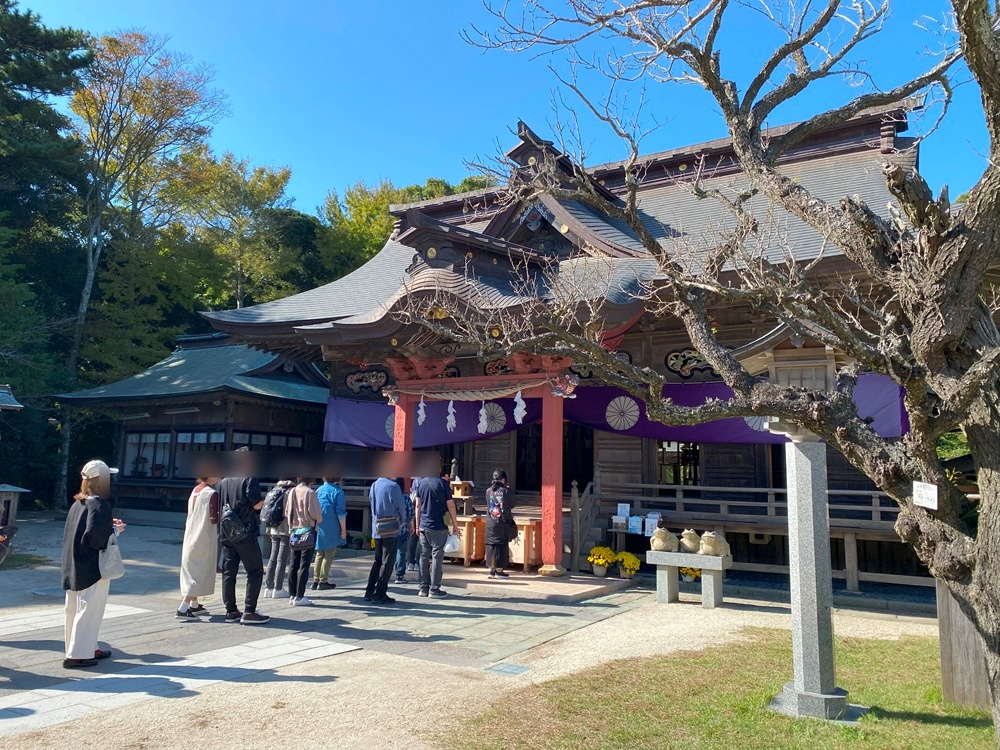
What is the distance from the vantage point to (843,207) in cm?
395

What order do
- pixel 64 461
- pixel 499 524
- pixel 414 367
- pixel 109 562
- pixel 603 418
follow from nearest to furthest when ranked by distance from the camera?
1. pixel 109 562
2. pixel 499 524
3. pixel 414 367
4. pixel 603 418
5. pixel 64 461

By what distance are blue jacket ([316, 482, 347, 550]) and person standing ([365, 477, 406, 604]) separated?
0.70 meters

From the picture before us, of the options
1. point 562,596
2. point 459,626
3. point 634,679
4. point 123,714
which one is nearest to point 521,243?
point 562,596

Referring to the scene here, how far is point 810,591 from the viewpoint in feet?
16.5

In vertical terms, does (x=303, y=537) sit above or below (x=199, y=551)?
above

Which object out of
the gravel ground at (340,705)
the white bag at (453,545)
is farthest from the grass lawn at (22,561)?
the gravel ground at (340,705)

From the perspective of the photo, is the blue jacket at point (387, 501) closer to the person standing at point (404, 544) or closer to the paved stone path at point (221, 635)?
the paved stone path at point (221, 635)

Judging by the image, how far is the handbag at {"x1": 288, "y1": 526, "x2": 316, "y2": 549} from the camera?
26.7ft

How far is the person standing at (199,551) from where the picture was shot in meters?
7.33

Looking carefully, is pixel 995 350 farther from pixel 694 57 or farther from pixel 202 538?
pixel 202 538

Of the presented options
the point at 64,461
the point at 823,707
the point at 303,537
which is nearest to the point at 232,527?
the point at 303,537

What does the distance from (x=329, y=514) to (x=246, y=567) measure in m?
1.97

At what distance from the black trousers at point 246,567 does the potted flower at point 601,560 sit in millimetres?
5432

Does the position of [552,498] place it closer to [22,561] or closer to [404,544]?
[404,544]
